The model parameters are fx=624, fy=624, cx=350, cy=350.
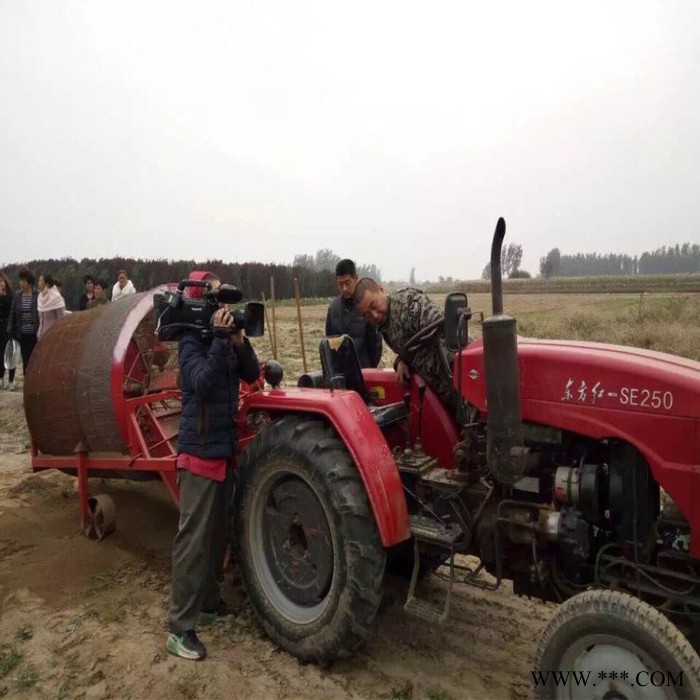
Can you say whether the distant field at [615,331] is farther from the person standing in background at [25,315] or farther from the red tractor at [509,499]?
the red tractor at [509,499]

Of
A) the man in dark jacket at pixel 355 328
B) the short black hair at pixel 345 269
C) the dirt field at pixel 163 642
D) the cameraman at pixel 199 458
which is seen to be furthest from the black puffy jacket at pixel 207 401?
the man in dark jacket at pixel 355 328

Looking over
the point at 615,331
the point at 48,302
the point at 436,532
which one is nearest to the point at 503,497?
the point at 436,532

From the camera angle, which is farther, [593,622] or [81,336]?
[81,336]

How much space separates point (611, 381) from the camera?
231 centimetres

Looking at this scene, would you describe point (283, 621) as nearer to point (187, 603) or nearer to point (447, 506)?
point (187, 603)

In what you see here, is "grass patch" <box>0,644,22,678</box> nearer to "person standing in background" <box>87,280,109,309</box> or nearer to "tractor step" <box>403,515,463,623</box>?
"tractor step" <box>403,515,463,623</box>

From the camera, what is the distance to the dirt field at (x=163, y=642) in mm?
2650

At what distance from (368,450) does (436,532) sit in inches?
17.7

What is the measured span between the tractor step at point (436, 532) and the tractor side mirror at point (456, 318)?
2.56 feet

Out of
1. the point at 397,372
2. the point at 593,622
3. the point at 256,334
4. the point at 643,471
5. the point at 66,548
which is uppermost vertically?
the point at 256,334

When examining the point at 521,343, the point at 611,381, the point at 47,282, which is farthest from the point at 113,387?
the point at 47,282

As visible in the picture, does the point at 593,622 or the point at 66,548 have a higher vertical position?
the point at 593,622

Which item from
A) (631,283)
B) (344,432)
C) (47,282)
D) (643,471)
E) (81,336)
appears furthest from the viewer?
(631,283)

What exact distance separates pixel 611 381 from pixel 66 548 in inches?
136
